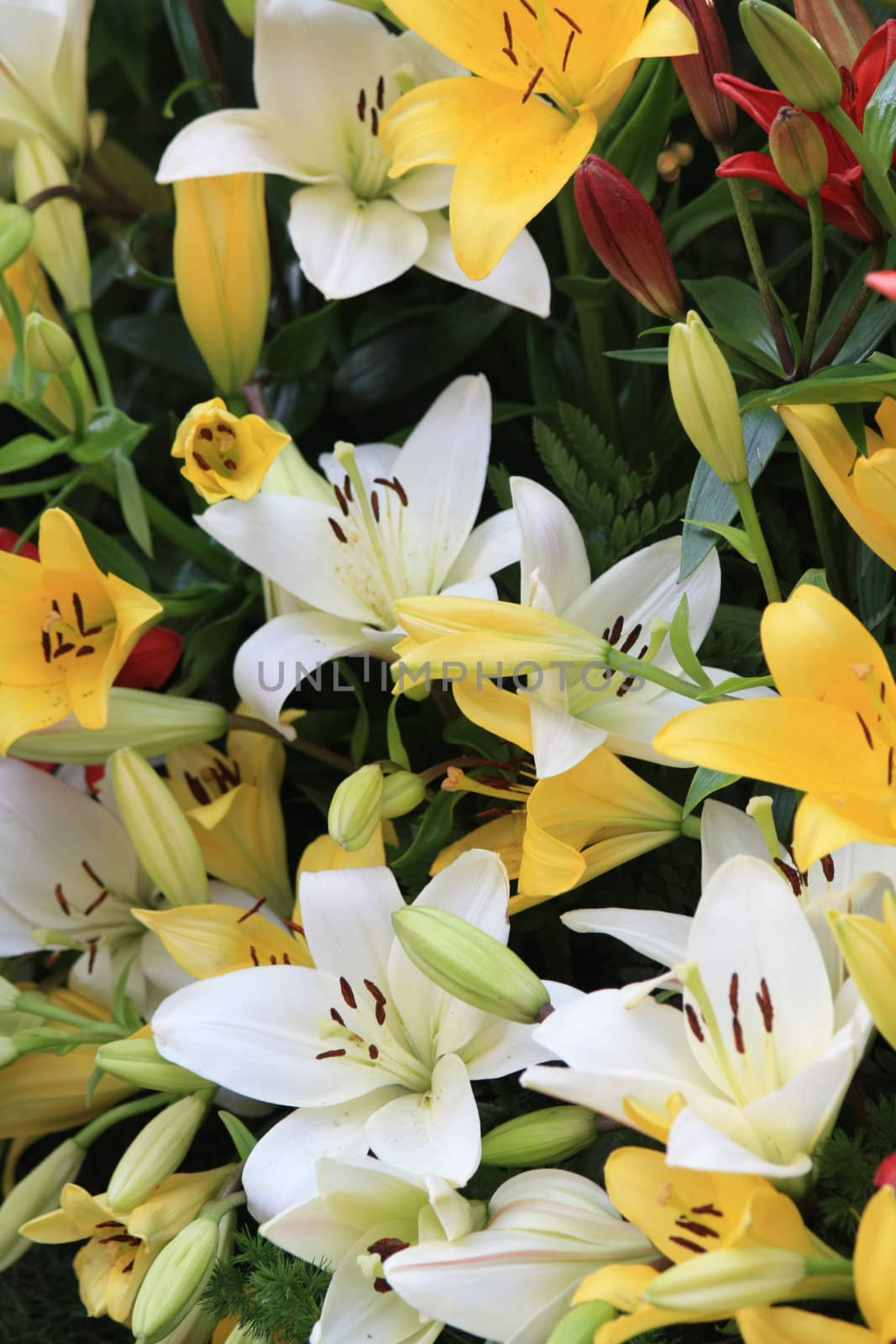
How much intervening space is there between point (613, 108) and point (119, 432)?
0.26 meters

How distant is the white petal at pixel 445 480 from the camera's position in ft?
1.91

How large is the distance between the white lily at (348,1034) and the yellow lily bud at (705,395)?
162 mm

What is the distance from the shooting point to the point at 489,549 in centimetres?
57

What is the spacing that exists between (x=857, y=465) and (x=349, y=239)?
29 centimetres

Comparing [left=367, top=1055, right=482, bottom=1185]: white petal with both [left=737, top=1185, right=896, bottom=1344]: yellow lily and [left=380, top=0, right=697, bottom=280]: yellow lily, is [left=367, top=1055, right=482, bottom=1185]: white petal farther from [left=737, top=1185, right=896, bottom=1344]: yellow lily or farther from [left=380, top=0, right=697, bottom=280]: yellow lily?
[left=380, top=0, right=697, bottom=280]: yellow lily

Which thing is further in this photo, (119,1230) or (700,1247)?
(119,1230)

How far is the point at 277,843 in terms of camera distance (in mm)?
617

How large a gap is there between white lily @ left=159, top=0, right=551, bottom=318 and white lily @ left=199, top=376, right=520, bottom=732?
2.9 inches

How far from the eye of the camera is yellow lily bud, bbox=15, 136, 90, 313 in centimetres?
63

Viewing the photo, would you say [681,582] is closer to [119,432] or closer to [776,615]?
[776,615]

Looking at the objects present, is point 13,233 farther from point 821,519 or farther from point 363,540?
point 821,519

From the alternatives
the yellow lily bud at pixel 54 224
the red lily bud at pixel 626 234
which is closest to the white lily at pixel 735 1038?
the red lily bud at pixel 626 234

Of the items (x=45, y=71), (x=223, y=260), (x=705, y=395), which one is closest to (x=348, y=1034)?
(x=705, y=395)

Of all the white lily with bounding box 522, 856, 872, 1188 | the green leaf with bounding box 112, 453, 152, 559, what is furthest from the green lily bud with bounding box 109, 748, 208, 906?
the white lily with bounding box 522, 856, 872, 1188
